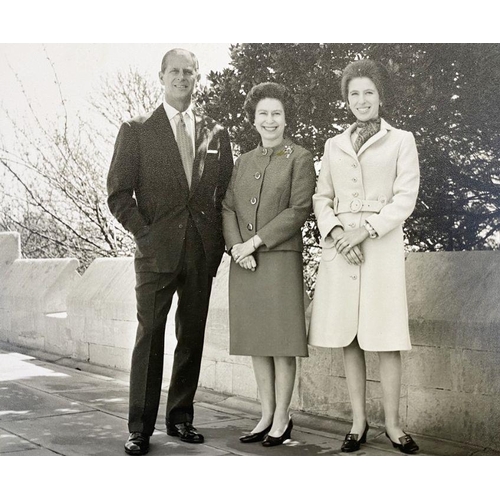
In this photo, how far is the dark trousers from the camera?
342 cm

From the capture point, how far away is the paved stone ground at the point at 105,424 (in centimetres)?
338

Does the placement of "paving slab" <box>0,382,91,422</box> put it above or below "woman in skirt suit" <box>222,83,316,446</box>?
below

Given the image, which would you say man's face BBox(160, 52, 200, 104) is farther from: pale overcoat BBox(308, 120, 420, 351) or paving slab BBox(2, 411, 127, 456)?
paving slab BBox(2, 411, 127, 456)

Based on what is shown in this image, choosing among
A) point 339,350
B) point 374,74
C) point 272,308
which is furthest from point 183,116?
point 339,350

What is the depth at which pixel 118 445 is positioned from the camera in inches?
137

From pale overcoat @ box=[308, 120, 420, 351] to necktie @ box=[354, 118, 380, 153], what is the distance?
3cm

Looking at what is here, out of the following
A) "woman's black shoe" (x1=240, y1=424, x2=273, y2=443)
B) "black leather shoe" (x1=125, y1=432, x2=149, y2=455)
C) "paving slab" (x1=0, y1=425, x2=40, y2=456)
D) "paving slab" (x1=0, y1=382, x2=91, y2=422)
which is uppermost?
"paving slab" (x1=0, y1=382, x2=91, y2=422)

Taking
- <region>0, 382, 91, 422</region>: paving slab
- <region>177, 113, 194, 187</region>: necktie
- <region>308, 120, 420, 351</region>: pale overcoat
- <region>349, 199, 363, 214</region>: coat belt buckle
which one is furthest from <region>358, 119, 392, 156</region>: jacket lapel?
<region>0, 382, 91, 422</region>: paving slab

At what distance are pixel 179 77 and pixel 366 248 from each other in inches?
50.9

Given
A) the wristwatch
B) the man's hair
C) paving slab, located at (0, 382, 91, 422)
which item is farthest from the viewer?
paving slab, located at (0, 382, 91, 422)

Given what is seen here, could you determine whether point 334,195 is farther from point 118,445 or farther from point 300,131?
point 118,445

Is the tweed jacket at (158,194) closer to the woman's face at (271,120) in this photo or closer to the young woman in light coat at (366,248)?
the woman's face at (271,120)

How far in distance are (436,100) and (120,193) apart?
5.83 ft

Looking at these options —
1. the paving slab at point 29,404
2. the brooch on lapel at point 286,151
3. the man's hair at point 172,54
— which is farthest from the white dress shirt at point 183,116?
the paving slab at point 29,404
